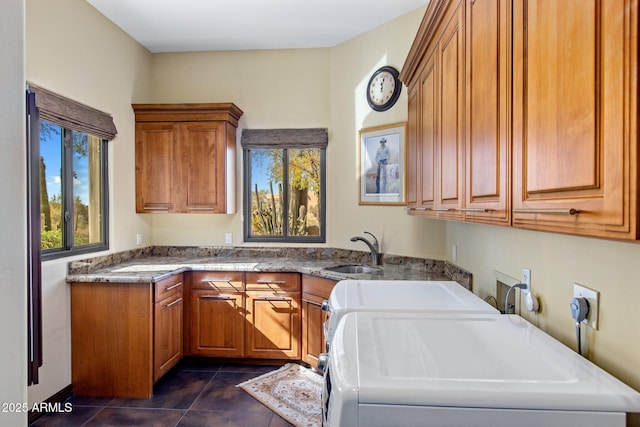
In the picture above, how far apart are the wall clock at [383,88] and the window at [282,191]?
747mm

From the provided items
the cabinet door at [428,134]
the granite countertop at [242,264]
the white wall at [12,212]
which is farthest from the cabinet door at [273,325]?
the white wall at [12,212]

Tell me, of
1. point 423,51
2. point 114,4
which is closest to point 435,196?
point 423,51

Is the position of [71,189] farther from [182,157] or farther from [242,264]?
[242,264]

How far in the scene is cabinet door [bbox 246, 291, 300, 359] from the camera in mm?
3135

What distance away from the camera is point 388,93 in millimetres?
3129

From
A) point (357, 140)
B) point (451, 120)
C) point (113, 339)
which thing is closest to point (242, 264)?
point (113, 339)

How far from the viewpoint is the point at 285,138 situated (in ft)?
12.1

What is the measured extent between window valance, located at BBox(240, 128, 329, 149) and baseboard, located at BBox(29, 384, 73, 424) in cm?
247

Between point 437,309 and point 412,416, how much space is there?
0.68 metres

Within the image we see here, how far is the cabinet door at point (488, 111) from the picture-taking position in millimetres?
1102

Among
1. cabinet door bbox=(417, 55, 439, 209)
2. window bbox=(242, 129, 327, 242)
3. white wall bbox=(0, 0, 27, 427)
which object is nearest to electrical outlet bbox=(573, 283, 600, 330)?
cabinet door bbox=(417, 55, 439, 209)

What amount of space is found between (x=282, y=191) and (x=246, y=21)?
1.59 metres

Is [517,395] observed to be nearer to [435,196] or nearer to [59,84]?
[435,196]

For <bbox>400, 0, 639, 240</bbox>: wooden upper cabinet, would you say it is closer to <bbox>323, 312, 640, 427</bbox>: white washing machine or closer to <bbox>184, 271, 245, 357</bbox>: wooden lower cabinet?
<bbox>323, 312, 640, 427</bbox>: white washing machine
